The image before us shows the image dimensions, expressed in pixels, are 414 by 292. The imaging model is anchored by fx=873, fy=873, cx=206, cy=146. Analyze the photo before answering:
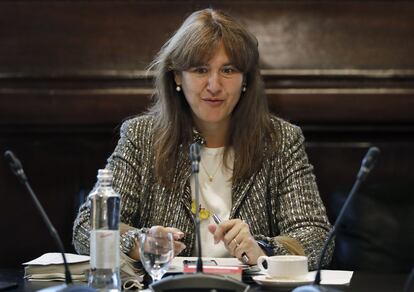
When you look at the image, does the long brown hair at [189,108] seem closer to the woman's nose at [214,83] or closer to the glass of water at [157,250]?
the woman's nose at [214,83]

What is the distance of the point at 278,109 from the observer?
10.9 feet

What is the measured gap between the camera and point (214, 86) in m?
2.64

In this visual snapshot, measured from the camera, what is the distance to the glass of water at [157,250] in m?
1.99

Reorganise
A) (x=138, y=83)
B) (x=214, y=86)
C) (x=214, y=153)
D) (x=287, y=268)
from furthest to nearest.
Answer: (x=138, y=83) < (x=214, y=153) < (x=214, y=86) < (x=287, y=268)

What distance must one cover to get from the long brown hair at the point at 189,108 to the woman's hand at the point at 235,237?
18.0 inches

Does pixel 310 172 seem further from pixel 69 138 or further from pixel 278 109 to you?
pixel 69 138

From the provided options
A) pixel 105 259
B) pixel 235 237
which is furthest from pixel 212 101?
pixel 105 259

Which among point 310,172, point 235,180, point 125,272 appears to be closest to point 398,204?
point 310,172

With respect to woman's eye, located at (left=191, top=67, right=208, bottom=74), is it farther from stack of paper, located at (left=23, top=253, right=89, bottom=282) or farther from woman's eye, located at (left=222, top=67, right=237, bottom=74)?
stack of paper, located at (left=23, top=253, right=89, bottom=282)

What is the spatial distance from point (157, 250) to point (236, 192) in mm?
738

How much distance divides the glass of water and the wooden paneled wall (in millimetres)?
1310

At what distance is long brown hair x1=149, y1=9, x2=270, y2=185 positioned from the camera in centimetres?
266

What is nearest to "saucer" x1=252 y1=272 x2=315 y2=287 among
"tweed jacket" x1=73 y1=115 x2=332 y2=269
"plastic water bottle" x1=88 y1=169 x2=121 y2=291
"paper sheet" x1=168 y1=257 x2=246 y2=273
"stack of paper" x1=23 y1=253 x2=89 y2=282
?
"paper sheet" x1=168 y1=257 x2=246 y2=273

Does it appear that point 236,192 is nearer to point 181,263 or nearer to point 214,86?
point 214,86
